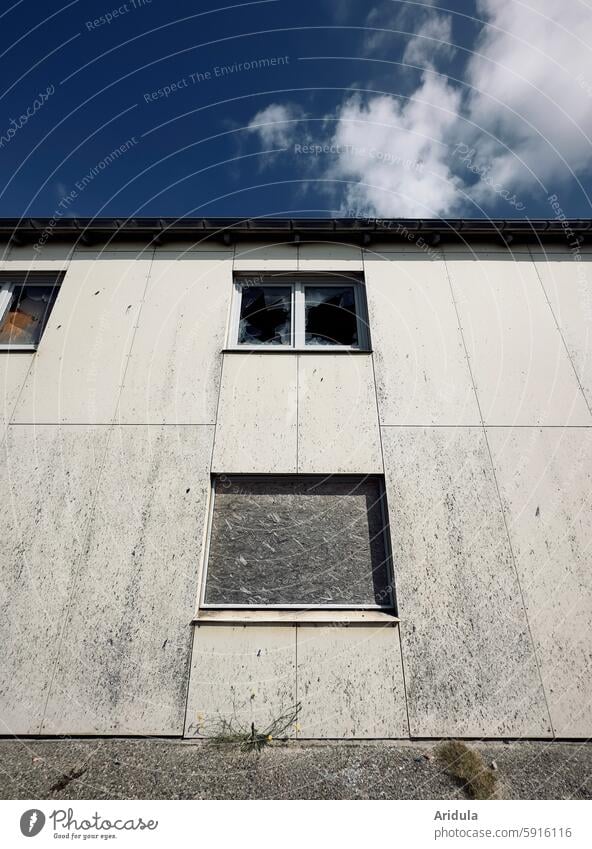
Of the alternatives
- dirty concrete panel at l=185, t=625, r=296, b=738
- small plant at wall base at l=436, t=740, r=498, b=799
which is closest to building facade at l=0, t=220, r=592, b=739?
dirty concrete panel at l=185, t=625, r=296, b=738

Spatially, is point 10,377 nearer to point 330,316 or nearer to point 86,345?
point 86,345

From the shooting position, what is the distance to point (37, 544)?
489cm

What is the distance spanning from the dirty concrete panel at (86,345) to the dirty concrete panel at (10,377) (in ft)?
0.34

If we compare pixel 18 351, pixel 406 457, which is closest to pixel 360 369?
pixel 406 457

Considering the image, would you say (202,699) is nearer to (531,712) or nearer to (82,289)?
(531,712)

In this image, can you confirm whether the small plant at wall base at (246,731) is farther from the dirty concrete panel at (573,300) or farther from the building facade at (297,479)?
the dirty concrete panel at (573,300)

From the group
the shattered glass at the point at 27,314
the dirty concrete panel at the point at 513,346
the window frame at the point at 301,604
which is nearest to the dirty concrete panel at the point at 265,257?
the dirty concrete panel at the point at 513,346

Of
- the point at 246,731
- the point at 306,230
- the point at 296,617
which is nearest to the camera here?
the point at 246,731

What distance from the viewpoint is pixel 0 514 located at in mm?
5074

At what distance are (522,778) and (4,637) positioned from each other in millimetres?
5608

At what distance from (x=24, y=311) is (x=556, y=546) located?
907 cm

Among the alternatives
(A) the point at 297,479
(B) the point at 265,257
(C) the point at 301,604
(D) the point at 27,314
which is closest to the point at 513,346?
(A) the point at 297,479

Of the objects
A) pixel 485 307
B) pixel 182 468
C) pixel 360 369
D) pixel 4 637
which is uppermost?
pixel 485 307

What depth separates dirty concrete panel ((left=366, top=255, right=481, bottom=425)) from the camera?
5680mm
